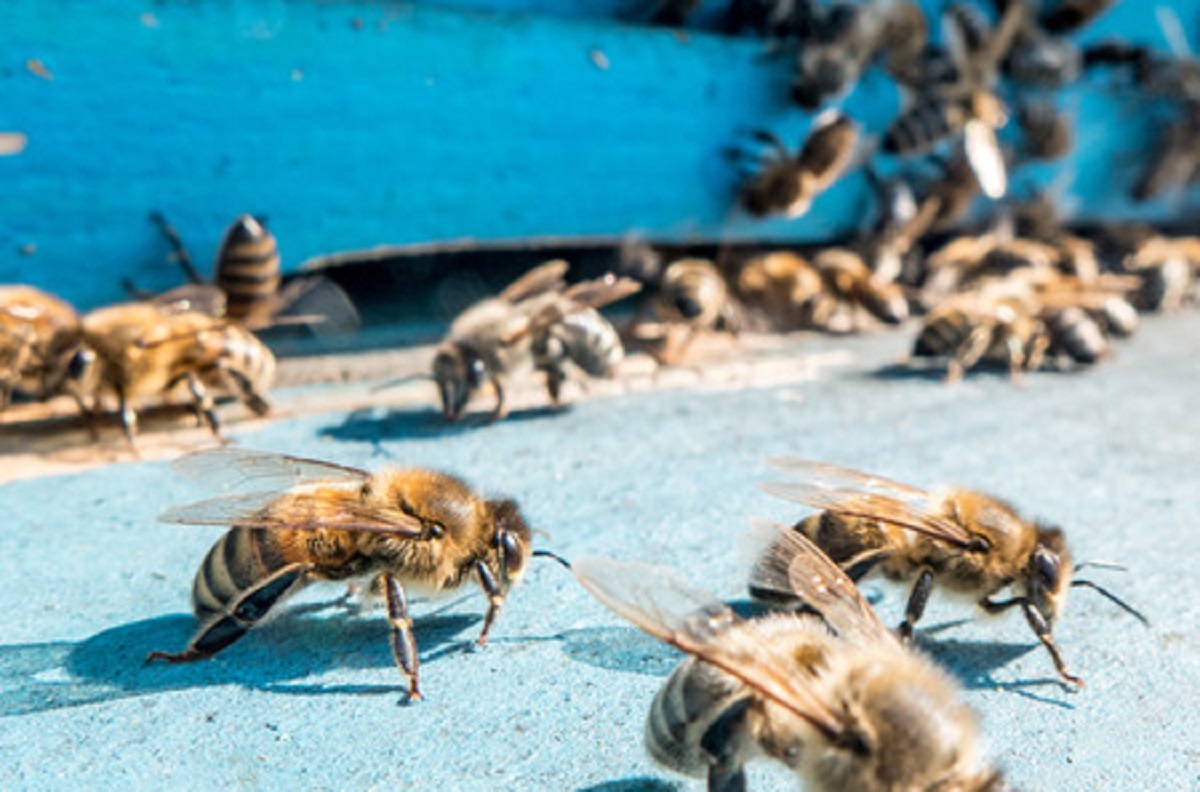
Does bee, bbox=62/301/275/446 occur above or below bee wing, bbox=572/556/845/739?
above

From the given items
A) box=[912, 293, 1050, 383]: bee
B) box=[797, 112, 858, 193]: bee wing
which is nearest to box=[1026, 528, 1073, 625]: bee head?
box=[912, 293, 1050, 383]: bee

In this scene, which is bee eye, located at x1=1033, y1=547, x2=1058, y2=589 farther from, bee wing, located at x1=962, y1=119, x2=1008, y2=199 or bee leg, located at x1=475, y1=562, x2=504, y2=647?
bee wing, located at x1=962, y1=119, x2=1008, y2=199

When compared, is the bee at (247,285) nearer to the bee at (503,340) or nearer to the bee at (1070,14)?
the bee at (503,340)

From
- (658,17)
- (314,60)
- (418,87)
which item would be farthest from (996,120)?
(314,60)

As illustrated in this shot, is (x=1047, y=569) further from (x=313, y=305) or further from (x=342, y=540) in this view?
(x=313, y=305)

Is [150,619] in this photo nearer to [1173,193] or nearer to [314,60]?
[314,60]
